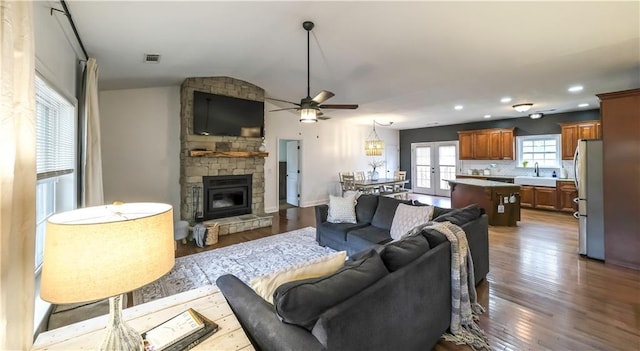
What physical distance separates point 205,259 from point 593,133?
342 inches

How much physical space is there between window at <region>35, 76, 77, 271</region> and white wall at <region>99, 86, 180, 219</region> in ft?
7.21

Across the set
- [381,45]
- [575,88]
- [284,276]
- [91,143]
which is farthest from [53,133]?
[575,88]

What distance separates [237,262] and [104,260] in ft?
10.1

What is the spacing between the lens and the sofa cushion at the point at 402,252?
1718mm

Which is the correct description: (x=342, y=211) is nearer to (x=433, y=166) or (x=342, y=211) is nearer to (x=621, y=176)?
(x=621, y=176)

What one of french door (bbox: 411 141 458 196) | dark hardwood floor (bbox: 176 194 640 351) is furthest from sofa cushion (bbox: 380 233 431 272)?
french door (bbox: 411 141 458 196)

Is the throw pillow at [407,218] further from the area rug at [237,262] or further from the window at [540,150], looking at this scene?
the window at [540,150]

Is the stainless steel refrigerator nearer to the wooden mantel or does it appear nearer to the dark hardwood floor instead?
the dark hardwood floor

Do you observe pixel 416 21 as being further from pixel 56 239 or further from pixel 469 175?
pixel 469 175

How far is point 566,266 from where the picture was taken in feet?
11.5

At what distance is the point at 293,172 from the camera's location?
327 inches

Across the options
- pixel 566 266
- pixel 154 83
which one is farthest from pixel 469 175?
pixel 154 83

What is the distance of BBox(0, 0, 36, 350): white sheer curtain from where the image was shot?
0.87 meters

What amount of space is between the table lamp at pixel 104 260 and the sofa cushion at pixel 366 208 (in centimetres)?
335
